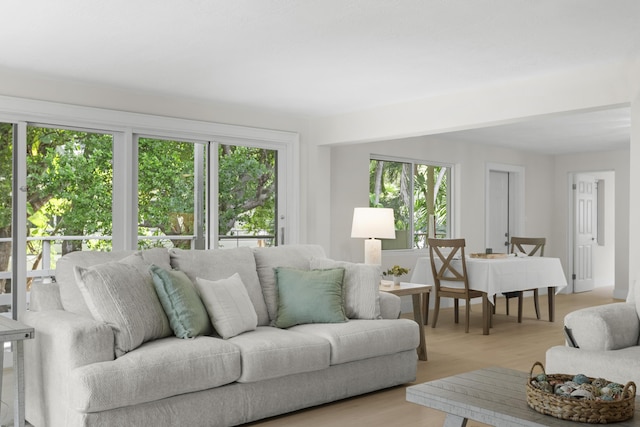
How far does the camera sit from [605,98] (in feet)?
14.0

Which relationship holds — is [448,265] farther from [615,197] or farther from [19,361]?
[19,361]

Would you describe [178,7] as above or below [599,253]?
above

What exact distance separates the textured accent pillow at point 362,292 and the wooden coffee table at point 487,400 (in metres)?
1.34

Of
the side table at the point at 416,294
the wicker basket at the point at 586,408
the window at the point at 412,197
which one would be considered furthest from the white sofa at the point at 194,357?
the window at the point at 412,197

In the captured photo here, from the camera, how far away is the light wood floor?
11.3 feet

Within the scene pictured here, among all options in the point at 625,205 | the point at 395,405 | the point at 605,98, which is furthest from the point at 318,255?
the point at 625,205

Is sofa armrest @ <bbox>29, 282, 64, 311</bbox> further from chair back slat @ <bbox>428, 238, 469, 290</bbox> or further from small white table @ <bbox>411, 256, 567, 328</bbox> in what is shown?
small white table @ <bbox>411, 256, 567, 328</bbox>

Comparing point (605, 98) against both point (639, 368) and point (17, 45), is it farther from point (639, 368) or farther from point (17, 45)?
point (17, 45)

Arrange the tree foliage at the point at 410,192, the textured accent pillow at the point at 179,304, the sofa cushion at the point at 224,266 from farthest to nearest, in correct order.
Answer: the tree foliage at the point at 410,192, the sofa cushion at the point at 224,266, the textured accent pillow at the point at 179,304

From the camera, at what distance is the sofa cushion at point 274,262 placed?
13.5 ft

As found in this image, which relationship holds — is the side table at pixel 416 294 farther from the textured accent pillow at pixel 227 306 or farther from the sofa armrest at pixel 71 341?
the sofa armrest at pixel 71 341

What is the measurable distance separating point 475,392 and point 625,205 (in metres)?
7.31

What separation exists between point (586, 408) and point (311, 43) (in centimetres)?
258

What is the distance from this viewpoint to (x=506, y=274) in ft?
20.5
